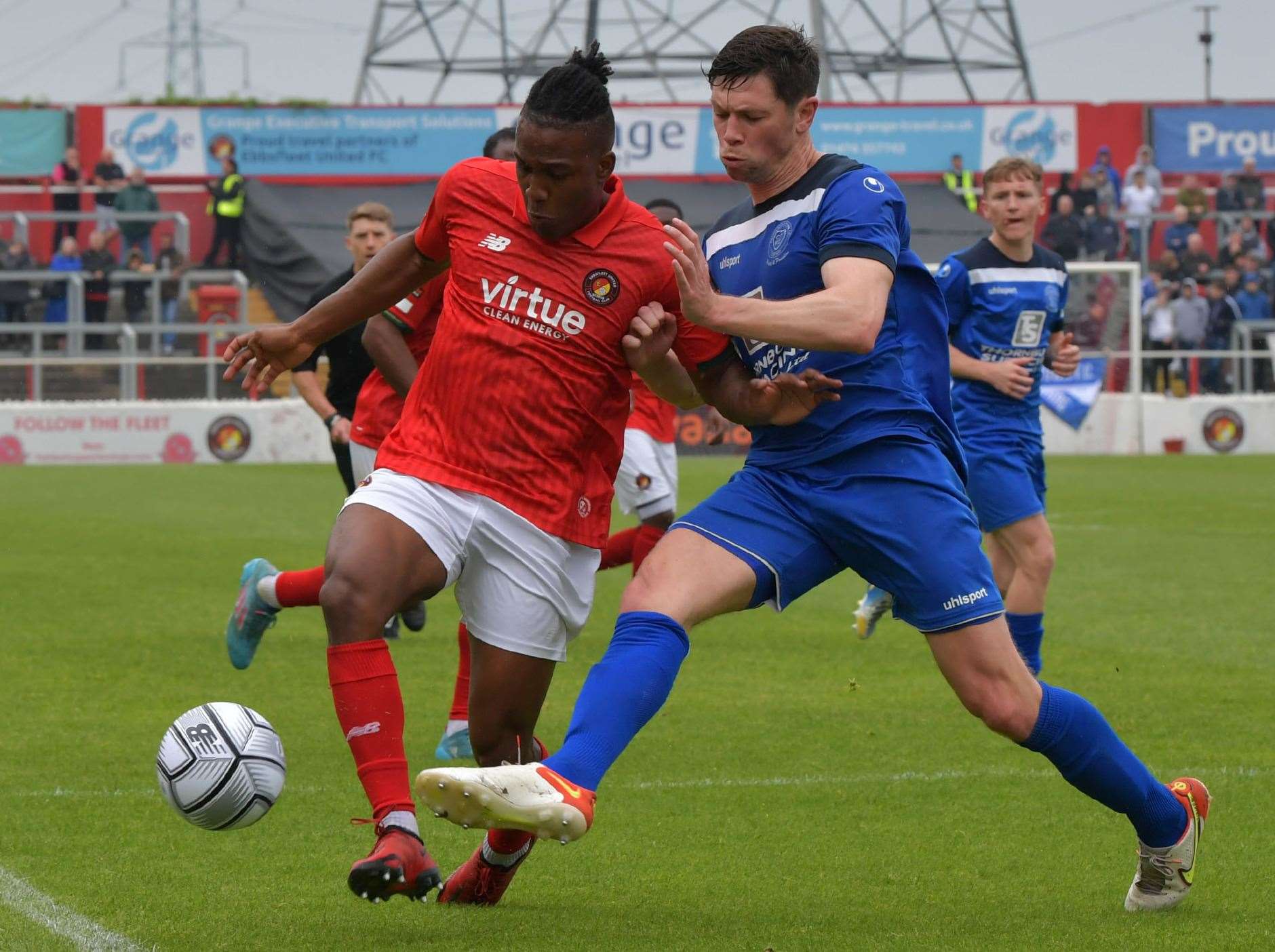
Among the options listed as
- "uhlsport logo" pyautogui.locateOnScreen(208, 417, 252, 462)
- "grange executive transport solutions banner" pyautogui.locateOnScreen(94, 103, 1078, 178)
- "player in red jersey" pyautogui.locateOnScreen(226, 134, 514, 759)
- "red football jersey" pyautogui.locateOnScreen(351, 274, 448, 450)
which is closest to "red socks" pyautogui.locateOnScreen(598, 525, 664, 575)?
"red football jersey" pyautogui.locateOnScreen(351, 274, 448, 450)

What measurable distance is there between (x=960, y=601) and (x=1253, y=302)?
83.5 ft

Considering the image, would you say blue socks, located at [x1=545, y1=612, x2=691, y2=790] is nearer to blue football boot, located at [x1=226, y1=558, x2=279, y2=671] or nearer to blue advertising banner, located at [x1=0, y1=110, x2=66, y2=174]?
blue football boot, located at [x1=226, y1=558, x2=279, y2=671]

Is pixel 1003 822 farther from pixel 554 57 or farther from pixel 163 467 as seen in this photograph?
pixel 554 57

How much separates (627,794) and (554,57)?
106 ft

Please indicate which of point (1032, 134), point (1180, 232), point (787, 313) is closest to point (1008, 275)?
point (787, 313)

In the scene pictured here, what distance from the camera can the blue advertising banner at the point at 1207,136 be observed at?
32875 mm

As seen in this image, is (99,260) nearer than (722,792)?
No

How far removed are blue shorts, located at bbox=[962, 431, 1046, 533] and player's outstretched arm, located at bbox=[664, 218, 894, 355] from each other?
13.5 ft

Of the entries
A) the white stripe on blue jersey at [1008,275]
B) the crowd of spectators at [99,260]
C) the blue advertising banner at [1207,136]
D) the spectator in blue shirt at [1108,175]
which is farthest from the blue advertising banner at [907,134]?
the white stripe on blue jersey at [1008,275]

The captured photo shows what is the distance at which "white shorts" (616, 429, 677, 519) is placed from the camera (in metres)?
9.92

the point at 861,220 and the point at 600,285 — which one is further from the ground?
the point at 861,220

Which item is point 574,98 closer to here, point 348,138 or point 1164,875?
point 1164,875

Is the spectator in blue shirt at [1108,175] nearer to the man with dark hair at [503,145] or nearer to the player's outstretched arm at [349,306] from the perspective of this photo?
the man with dark hair at [503,145]

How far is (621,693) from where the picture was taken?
13.4 feet
